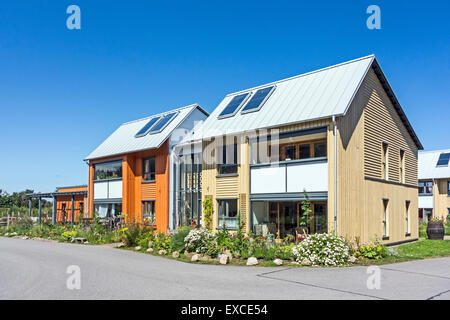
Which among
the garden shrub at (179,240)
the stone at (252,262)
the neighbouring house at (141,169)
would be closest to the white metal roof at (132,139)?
the neighbouring house at (141,169)

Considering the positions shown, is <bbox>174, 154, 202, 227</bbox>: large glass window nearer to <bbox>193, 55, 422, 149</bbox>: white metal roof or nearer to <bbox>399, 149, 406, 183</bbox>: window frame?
<bbox>193, 55, 422, 149</bbox>: white metal roof

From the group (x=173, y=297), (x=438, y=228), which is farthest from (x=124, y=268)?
(x=438, y=228)

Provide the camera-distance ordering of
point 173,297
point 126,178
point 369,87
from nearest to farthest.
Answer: point 173,297 → point 369,87 → point 126,178

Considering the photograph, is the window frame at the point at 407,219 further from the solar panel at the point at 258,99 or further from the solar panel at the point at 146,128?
the solar panel at the point at 146,128

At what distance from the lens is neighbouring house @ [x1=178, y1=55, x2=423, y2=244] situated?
1650 cm

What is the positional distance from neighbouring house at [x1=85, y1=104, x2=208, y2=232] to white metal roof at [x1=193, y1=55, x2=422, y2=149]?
3721 millimetres

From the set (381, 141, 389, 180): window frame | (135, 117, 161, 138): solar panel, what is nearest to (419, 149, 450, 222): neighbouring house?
(381, 141, 389, 180): window frame

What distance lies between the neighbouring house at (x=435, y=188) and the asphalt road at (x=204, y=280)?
26177 millimetres

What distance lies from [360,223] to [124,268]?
972 centimetres

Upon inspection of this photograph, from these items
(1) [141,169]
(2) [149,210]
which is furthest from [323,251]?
(1) [141,169]

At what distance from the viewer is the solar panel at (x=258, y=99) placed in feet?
66.3
